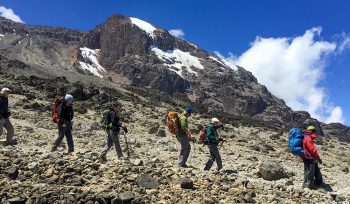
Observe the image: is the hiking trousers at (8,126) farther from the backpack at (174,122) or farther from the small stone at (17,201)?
the backpack at (174,122)

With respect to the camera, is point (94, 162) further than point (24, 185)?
Yes

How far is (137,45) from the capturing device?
570ft

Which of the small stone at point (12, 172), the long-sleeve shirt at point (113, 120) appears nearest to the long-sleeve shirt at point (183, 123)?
A: the long-sleeve shirt at point (113, 120)

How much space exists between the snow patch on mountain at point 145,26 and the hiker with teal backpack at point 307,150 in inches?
6729

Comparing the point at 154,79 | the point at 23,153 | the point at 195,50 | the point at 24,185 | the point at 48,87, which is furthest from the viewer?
the point at 195,50

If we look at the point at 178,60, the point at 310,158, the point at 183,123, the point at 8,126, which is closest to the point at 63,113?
the point at 8,126

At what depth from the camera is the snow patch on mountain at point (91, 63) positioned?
16814 centimetres

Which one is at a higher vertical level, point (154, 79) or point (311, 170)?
point (154, 79)

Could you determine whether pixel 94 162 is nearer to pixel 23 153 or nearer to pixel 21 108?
pixel 23 153

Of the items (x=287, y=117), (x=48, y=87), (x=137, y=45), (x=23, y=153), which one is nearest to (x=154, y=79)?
(x=137, y=45)

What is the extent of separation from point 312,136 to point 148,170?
4.27 metres

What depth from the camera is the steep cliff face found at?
149 meters

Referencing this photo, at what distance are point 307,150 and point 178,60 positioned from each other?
167 m

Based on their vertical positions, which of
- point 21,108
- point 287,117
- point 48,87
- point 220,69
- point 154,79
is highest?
point 220,69
